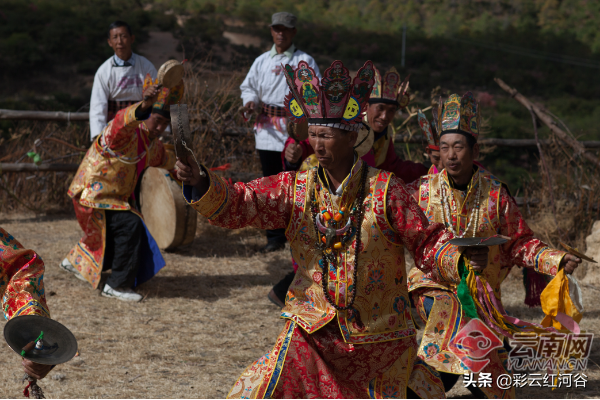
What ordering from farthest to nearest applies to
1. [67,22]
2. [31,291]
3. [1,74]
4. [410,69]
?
[410,69] → [67,22] → [1,74] → [31,291]

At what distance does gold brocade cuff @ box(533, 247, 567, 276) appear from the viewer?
306cm

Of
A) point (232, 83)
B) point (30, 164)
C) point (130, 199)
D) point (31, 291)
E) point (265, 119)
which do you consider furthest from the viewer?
point (232, 83)

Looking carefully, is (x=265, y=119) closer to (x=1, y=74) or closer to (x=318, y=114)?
(x=318, y=114)

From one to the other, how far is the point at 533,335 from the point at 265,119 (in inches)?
142

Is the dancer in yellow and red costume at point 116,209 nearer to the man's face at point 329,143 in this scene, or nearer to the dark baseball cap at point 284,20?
the dark baseball cap at point 284,20

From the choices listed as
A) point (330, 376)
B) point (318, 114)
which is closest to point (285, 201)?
point (318, 114)

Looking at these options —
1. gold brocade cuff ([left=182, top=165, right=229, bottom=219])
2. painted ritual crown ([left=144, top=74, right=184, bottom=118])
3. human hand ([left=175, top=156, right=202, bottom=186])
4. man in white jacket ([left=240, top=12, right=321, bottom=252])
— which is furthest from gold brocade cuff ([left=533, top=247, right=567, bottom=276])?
man in white jacket ([left=240, top=12, right=321, bottom=252])

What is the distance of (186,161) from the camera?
242 centimetres

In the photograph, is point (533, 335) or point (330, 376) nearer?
point (330, 376)

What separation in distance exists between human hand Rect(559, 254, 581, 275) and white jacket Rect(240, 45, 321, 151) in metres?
3.50

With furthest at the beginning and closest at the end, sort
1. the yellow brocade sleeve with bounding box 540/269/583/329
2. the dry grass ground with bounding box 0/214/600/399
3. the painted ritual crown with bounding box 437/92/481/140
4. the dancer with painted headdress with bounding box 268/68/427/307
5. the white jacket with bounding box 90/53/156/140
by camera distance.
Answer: the white jacket with bounding box 90/53/156/140, the dancer with painted headdress with bounding box 268/68/427/307, the dry grass ground with bounding box 0/214/600/399, the painted ritual crown with bounding box 437/92/481/140, the yellow brocade sleeve with bounding box 540/269/583/329

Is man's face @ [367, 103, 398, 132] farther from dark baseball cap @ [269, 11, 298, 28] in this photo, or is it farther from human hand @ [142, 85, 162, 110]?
dark baseball cap @ [269, 11, 298, 28]

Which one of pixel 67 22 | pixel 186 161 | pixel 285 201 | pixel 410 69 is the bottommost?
pixel 410 69

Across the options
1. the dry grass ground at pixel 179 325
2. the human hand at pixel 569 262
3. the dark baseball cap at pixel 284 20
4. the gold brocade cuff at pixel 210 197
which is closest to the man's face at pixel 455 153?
the human hand at pixel 569 262
